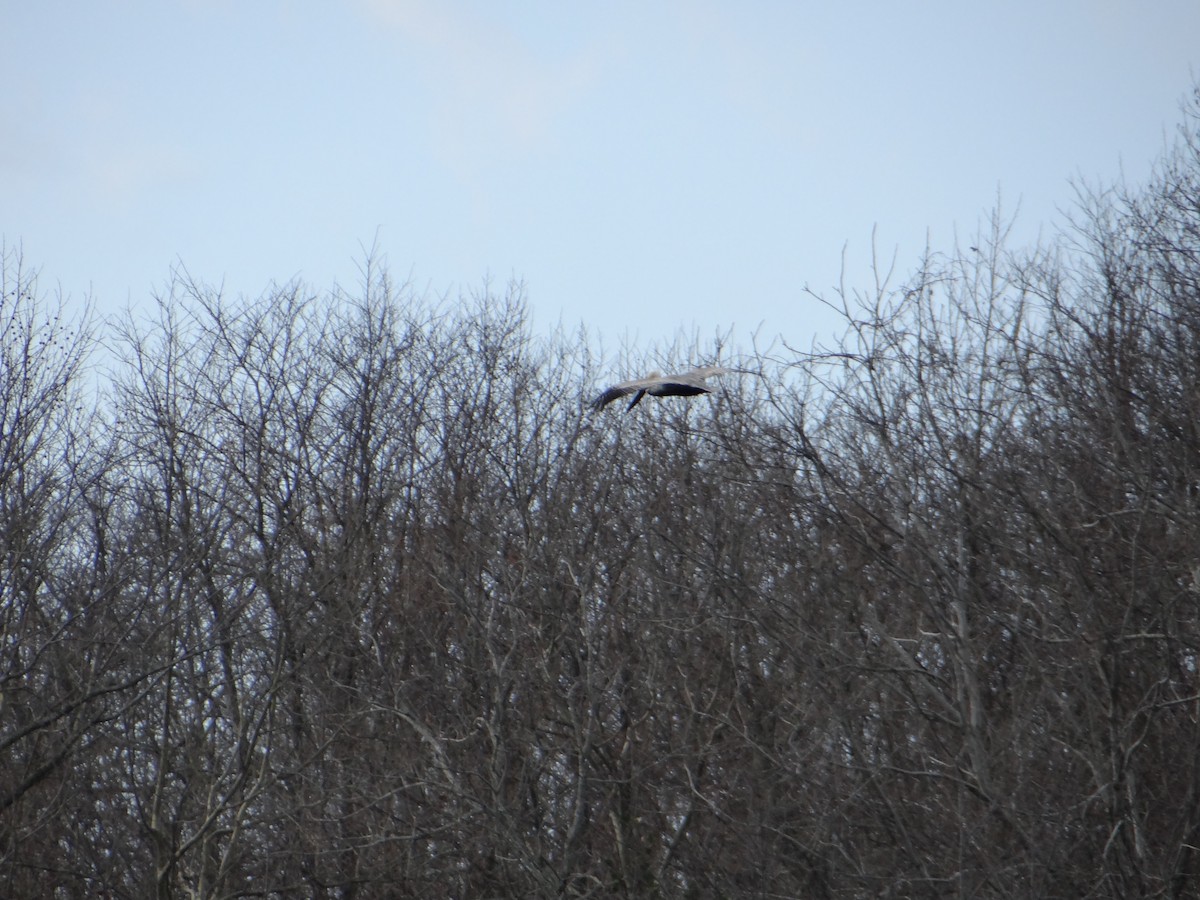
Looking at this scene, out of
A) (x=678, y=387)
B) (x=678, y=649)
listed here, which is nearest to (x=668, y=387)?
(x=678, y=387)

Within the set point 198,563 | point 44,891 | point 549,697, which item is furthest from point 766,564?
point 44,891

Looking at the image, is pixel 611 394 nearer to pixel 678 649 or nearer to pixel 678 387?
pixel 678 387

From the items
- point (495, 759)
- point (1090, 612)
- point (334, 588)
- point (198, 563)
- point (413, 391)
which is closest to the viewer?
point (1090, 612)

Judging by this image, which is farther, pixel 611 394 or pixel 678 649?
pixel 678 649

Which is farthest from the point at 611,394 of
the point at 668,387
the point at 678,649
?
the point at 678,649

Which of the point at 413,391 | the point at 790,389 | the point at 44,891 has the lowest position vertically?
the point at 44,891

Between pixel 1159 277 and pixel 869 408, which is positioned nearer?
pixel 869 408

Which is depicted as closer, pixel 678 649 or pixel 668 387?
pixel 668 387

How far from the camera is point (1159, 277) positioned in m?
10.9

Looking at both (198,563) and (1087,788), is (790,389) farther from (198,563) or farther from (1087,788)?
(198,563)

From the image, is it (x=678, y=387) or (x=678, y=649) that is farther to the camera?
(x=678, y=649)

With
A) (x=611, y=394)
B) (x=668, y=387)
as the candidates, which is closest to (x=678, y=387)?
(x=668, y=387)

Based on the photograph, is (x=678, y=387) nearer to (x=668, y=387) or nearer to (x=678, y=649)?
(x=668, y=387)

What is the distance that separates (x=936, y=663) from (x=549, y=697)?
10.3 feet
